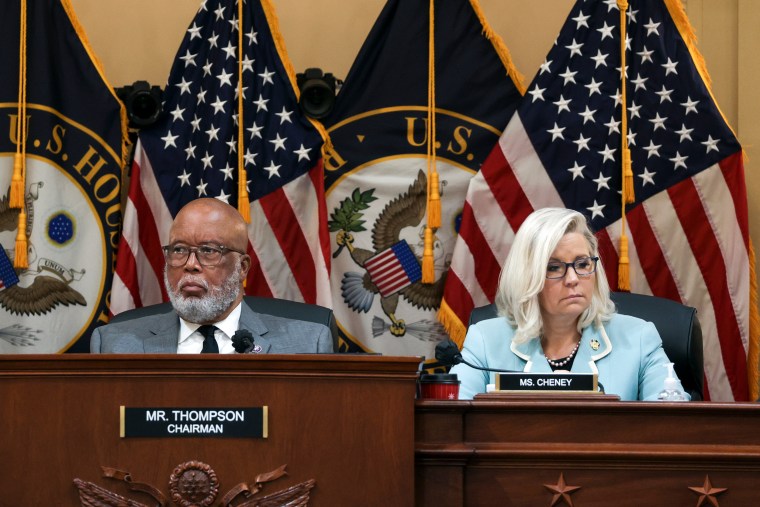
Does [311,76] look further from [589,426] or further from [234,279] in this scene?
[589,426]

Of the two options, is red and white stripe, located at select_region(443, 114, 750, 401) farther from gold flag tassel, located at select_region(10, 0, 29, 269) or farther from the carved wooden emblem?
the carved wooden emblem

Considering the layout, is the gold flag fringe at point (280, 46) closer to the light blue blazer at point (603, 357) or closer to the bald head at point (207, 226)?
the bald head at point (207, 226)

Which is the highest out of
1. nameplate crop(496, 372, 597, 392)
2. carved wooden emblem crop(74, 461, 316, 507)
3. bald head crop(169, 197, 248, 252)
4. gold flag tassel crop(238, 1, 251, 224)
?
gold flag tassel crop(238, 1, 251, 224)

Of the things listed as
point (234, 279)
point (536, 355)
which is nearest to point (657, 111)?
point (536, 355)

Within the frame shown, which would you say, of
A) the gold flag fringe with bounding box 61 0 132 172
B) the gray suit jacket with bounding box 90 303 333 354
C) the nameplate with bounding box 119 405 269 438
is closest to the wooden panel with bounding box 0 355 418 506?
the nameplate with bounding box 119 405 269 438

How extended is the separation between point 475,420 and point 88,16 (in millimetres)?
3534

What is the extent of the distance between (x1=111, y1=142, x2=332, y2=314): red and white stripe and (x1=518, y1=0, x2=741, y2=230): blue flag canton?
3.15 feet

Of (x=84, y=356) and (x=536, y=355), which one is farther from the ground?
(x=536, y=355)

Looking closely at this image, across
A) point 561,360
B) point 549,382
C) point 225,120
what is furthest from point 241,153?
point 549,382

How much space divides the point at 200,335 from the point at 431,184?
141 cm

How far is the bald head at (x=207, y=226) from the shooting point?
3.98m

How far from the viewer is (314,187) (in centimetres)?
499

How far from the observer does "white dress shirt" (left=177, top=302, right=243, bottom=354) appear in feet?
12.9

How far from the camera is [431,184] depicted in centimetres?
496
